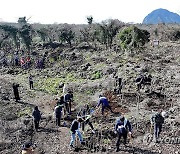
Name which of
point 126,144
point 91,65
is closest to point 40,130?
point 126,144

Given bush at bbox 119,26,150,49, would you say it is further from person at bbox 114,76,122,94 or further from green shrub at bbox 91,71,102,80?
person at bbox 114,76,122,94

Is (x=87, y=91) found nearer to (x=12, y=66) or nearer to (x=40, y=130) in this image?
(x=40, y=130)

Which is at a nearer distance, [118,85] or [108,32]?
[118,85]

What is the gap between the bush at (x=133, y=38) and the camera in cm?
3897

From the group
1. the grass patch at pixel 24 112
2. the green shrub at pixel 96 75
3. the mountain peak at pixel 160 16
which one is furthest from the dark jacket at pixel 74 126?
the mountain peak at pixel 160 16

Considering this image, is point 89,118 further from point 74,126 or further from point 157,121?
point 157,121

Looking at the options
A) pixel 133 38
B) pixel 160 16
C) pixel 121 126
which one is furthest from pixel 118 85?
pixel 160 16

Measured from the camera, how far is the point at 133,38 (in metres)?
38.7

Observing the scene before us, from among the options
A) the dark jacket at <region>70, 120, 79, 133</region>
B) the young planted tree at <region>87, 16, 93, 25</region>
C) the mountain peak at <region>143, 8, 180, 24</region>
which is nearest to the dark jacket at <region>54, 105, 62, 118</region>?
the dark jacket at <region>70, 120, 79, 133</region>

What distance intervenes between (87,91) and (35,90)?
4.64 m

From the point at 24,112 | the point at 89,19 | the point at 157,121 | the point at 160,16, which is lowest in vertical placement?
the point at 24,112

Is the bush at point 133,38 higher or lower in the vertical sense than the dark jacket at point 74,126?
higher

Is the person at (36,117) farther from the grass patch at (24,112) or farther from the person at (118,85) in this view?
the person at (118,85)

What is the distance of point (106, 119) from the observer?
21.1 metres
